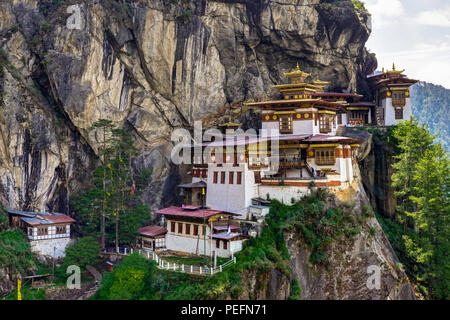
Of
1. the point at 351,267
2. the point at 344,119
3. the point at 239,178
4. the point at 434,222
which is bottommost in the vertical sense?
the point at 351,267

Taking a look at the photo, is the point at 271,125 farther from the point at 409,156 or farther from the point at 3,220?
the point at 3,220

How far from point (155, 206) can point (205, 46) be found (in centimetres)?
1787

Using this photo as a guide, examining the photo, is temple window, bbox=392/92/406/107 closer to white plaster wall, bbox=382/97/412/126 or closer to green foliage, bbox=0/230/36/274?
white plaster wall, bbox=382/97/412/126

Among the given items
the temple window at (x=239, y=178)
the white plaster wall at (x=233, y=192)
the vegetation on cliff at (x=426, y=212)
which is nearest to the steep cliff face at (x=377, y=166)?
the vegetation on cliff at (x=426, y=212)

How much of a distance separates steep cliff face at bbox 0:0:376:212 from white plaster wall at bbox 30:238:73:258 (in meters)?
4.06

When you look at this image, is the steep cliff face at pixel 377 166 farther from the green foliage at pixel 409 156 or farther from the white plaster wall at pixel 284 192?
the white plaster wall at pixel 284 192

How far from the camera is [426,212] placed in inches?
1436

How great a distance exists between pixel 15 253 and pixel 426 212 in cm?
3378

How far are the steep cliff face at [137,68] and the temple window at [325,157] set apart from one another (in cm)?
1394

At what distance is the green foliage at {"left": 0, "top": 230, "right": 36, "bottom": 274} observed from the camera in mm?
32094

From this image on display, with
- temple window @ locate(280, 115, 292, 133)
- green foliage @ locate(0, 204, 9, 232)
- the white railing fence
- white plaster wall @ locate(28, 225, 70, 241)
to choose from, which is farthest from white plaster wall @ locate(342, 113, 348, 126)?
green foliage @ locate(0, 204, 9, 232)

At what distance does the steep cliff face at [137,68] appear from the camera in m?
39.8

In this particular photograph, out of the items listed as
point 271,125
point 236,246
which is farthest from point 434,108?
point 236,246
